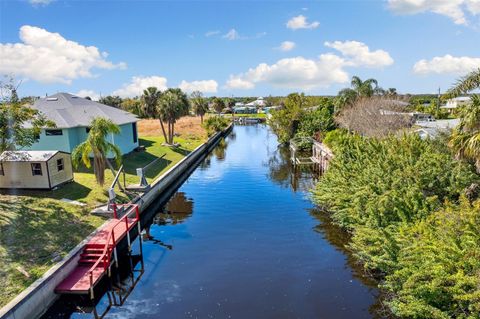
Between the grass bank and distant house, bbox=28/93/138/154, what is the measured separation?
13.8ft

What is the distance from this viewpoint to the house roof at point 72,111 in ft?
93.7

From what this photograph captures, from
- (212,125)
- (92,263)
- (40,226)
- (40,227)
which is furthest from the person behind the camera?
(212,125)

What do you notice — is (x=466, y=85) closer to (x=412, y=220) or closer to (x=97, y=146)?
(x=412, y=220)

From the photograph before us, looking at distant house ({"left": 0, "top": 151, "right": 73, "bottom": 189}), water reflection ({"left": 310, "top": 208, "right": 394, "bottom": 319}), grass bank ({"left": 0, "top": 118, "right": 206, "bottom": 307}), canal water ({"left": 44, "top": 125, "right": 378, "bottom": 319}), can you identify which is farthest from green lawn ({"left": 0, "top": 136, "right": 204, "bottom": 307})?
water reflection ({"left": 310, "top": 208, "right": 394, "bottom": 319})

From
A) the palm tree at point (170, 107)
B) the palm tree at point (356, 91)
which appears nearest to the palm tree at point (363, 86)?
the palm tree at point (356, 91)

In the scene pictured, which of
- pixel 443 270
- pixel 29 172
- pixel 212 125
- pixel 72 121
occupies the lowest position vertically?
pixel 443 270

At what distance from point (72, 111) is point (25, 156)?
38.5ft

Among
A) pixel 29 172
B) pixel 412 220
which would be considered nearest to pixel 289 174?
pixel 412 220

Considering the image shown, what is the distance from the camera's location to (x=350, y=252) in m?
15.9

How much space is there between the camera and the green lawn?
11.9 meters

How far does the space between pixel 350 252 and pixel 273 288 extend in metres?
4.99

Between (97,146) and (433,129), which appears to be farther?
(433,129)

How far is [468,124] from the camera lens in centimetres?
1227

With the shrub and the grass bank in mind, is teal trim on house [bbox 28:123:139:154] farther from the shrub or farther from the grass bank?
the shrub
